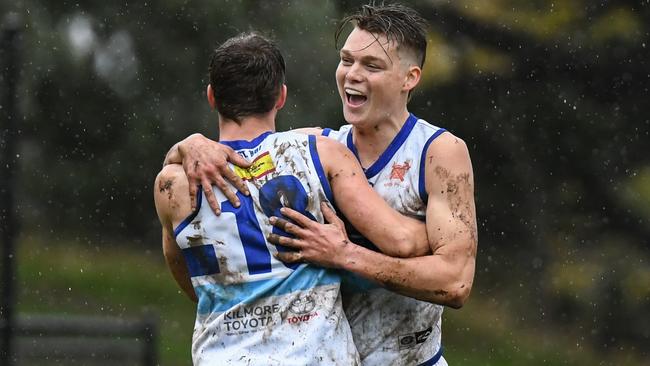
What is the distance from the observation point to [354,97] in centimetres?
406

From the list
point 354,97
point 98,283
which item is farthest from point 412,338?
point 98,283

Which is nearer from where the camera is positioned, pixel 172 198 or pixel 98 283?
pixel 172 198

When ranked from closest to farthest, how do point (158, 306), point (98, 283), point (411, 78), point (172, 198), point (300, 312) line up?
1. point (300, 312)
2. point (172, 198)
3. point (411, 78)
4. point (158, 306)
5. point (98, 283)

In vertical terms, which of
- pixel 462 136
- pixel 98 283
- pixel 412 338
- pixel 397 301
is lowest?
pixel 98 283

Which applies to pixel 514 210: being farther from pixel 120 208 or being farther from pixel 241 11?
pixel 120 208

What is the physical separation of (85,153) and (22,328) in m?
6.65

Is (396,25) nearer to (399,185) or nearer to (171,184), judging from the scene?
(399,185)

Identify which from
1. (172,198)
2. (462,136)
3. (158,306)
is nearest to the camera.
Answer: (172,198)

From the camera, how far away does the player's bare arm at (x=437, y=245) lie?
366 cm

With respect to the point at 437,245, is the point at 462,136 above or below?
below

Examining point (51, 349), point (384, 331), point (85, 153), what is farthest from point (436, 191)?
point (85, 153)

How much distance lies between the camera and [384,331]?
404 cm

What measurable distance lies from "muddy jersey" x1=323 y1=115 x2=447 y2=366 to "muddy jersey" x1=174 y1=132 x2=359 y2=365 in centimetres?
28

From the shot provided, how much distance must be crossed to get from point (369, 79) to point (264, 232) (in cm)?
69
